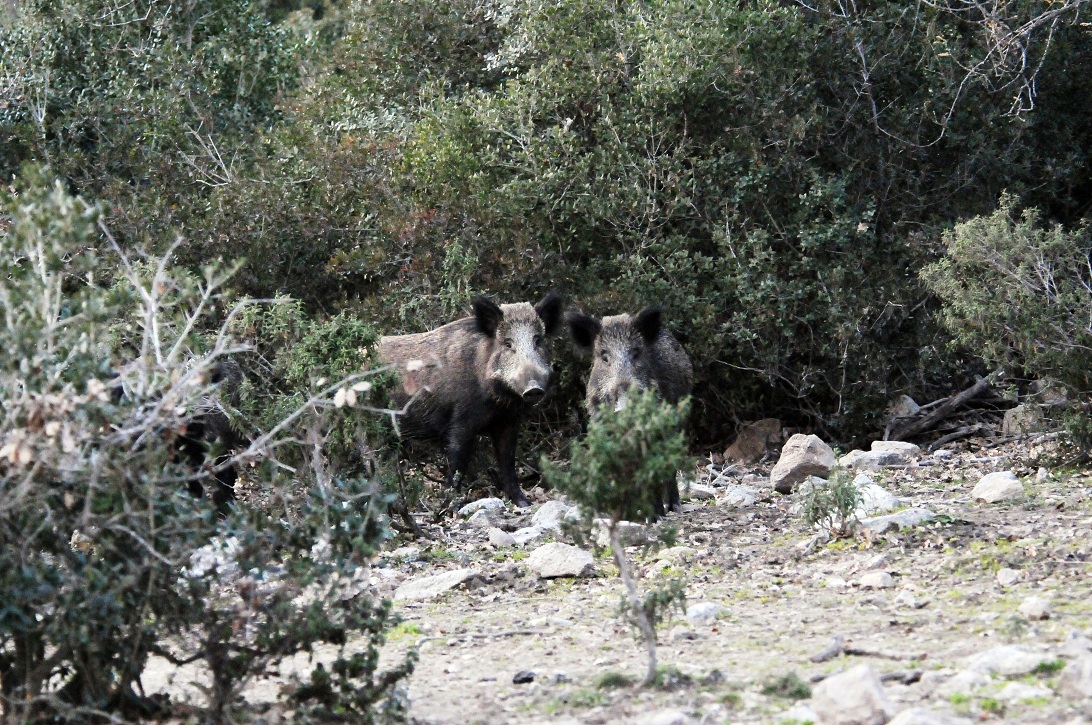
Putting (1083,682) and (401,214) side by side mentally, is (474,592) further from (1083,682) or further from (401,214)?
(401,214)

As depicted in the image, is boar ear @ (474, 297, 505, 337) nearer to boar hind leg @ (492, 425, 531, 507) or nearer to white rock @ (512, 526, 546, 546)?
boar hind leg @ (492, 425, 531, 507)

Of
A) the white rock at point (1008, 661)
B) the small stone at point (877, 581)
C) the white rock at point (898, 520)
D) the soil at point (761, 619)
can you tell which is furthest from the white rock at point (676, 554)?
the white rock at point (1008, 661)

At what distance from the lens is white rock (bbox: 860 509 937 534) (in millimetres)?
7184

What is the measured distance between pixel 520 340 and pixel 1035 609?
5804 millimetres

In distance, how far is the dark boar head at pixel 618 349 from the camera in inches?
379

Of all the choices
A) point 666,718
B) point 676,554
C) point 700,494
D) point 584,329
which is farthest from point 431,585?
point 584,329

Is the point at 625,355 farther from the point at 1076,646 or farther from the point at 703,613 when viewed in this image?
the point at 1076,646

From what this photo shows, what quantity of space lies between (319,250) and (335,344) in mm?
4278

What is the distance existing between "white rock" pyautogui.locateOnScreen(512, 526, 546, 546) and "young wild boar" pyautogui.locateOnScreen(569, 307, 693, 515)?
135 centimetres

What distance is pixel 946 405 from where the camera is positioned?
11.8m

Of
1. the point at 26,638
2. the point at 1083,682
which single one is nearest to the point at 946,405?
the point at 1083,682

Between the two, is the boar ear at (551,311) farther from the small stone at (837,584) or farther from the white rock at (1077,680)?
the white rock at (1077,680)

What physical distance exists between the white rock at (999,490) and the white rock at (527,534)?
2.75 meters

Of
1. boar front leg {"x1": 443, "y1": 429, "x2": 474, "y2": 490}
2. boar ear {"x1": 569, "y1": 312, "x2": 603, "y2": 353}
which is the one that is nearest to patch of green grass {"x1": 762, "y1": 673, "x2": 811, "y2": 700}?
boar ear {"x1": 569, "y1": 312, "x2": 603, "y2": 353}
